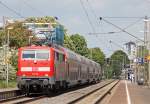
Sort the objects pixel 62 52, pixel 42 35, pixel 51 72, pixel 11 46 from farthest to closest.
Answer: pixel 11 46
pixel 42 35
pixel 62 52
pixel 51 72

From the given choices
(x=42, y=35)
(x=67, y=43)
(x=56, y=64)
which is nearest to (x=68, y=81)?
(x=42, y=35)

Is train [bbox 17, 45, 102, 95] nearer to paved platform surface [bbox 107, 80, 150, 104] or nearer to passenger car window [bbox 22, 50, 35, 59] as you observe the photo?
passenger car window [bbox 22, 50, 35, 59]

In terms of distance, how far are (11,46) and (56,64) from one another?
49.6 m

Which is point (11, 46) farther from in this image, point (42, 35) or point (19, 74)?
point (19, 74)

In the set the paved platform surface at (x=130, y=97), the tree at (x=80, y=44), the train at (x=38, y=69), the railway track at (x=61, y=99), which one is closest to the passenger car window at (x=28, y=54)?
the train at (x=38, y=69)

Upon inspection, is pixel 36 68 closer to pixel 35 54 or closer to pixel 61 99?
pixel 35 54

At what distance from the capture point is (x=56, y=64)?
3900 centimetres

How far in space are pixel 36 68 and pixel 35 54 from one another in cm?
105

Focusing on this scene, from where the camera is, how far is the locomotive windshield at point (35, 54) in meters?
38.2

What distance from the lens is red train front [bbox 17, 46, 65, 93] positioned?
3747 centimetres

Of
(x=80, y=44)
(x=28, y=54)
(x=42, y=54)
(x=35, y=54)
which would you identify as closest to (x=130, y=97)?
(x=42, y=54)

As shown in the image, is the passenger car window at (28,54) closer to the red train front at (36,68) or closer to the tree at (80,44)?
the red train front at (36,68)

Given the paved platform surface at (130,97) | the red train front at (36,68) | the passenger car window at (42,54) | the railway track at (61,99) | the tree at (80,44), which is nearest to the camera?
the railway track at (61,99)

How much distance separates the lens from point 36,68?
124 ft
